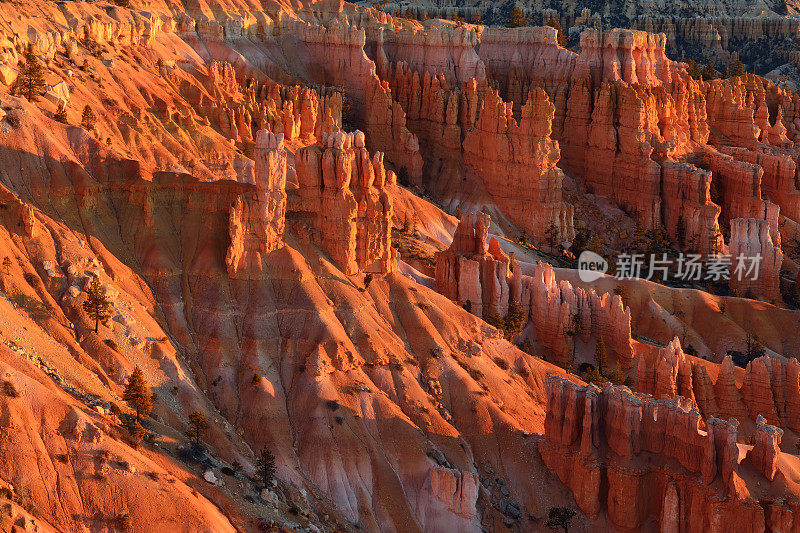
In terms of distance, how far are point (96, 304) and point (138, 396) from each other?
695 cm

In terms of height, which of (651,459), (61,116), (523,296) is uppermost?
(61,116)

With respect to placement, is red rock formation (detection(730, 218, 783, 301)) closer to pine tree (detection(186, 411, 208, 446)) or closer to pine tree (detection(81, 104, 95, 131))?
pine tree (detection(81, 104, 95, 131))

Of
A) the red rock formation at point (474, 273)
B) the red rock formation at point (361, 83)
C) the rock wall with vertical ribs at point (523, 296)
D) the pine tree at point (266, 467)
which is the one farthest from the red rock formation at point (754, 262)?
the pine tree at point (266, 467)

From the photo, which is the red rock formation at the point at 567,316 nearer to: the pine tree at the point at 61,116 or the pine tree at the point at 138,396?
the pine tree at the point at 61,116

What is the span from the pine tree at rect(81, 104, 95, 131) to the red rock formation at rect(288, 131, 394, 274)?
16028 mm

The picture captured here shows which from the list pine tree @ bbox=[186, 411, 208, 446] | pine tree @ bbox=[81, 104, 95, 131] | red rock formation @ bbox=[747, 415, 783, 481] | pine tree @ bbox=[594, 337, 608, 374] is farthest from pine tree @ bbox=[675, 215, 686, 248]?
pine tree @ bbox=[186, 411, 208, 446]

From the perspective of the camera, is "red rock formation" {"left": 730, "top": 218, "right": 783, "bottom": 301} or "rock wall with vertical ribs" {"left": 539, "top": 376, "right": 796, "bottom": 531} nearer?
"rock wall with vertical ribs" {"left": 539, "top": 376, "right": 796, "bottom": 531}

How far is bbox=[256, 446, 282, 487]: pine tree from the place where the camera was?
5372 centimetres

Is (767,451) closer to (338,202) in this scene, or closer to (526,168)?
(338,202)

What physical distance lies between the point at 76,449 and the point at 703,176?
87.5 m

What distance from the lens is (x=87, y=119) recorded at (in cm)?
7431

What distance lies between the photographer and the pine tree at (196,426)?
2119 inches

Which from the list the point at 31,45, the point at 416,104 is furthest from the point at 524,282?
the point at 416,104

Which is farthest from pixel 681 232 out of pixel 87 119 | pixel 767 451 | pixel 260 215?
pixel 87 119
